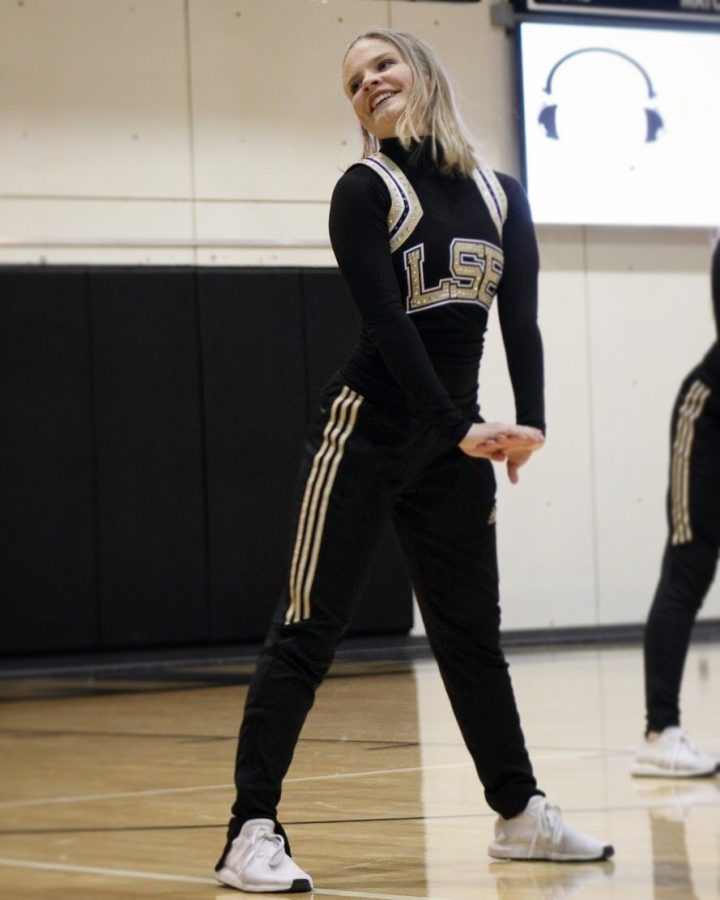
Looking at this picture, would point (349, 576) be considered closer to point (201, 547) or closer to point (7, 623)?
point (201, 547)

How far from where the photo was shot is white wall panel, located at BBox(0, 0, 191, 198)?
6.16 feet

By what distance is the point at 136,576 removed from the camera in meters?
2.29

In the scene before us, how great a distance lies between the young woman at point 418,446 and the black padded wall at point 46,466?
0.29 metres

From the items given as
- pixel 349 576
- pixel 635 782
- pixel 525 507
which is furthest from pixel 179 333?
pixel 635 782

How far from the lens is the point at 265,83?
1901 millimetres

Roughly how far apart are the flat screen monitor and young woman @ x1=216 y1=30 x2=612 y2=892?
79mm

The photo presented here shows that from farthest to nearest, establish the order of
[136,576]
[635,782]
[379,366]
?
[635,782], [136,576], [379,366]

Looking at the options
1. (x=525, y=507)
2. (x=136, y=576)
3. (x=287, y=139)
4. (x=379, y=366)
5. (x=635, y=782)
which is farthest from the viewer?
(x=635, y=782)

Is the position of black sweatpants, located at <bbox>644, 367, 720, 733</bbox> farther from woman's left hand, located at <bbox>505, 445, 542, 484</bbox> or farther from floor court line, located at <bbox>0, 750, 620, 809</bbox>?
woman's left hand, located at <bbox>505, 445, 542, 484</bbox>

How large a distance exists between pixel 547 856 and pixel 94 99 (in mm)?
1161

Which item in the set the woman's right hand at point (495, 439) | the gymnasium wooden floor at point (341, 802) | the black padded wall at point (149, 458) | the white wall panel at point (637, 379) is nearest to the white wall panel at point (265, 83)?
the black padded wall at point (149, 458)

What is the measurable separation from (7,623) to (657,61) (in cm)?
114

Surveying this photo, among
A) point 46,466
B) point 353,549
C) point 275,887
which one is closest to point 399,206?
point 353,549

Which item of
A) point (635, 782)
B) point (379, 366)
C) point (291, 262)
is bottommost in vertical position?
point (635, 782)
